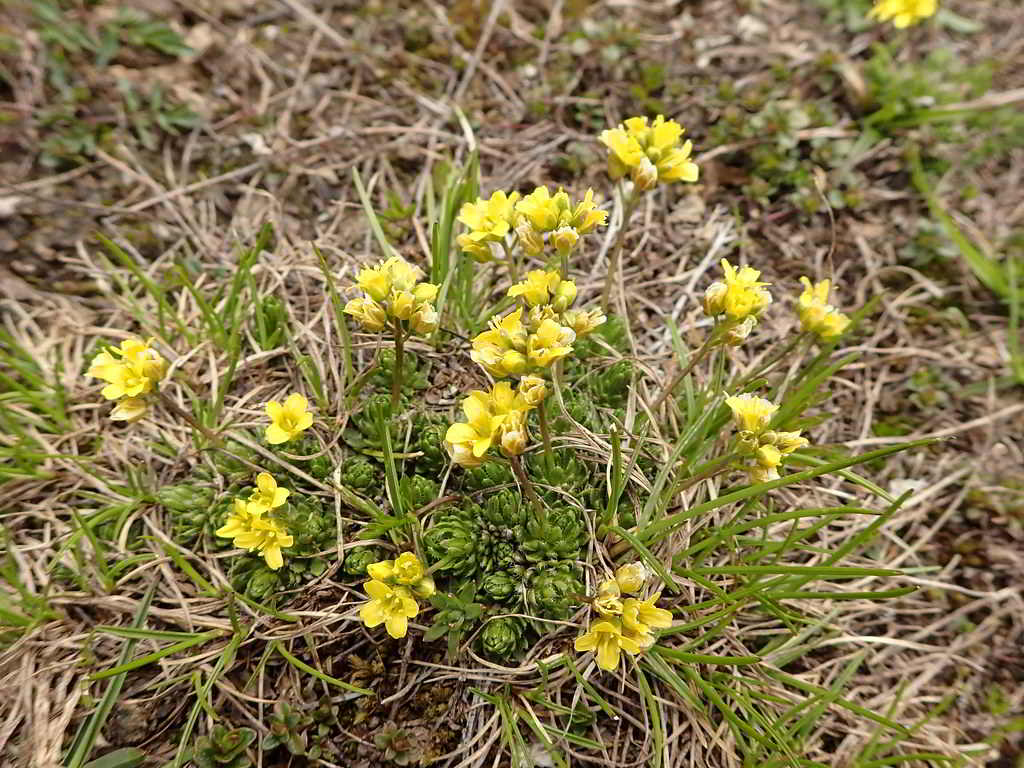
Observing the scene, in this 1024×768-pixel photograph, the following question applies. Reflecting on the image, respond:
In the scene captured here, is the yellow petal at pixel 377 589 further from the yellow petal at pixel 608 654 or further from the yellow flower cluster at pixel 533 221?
the yellow flower cluster at pixel 533 221

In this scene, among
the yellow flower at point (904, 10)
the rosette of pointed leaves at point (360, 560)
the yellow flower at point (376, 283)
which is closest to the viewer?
the yellow flower at point (376, 283)

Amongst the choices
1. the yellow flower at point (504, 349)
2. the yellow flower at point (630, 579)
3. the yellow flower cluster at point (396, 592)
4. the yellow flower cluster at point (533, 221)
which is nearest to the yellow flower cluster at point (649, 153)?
the yellow flower cluster at point (533, 221)

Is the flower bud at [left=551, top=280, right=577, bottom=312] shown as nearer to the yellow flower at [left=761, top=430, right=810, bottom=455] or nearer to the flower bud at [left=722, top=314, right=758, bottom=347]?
the flower bud at [left=722, top=314, right=758, bottom=347]

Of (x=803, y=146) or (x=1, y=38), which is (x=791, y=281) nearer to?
(x=803, y=146)

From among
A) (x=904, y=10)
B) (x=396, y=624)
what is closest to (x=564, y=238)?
(x=396, y=624)

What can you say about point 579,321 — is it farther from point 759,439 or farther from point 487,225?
point 759,439

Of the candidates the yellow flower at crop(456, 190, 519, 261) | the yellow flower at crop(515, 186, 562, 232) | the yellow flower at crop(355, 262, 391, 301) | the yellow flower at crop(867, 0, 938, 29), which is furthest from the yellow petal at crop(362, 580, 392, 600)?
the yellow flower at crop(867, 0, 938, 29)

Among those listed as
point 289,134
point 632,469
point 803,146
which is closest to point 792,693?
point 632,469
